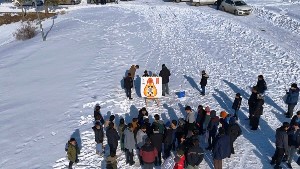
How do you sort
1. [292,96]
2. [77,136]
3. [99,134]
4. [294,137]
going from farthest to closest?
[77,136], [292,96], [99,134], [294,137]

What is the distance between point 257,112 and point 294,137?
2417mm

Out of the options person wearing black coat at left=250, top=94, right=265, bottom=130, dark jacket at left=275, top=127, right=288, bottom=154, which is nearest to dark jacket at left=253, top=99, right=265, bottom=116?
person wearing black coat at left=250, top=94, right=265, bottom=130

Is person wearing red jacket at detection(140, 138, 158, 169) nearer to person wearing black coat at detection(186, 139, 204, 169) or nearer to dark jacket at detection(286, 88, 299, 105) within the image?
person wearing black coat at detection(186, 139, 204, 169)

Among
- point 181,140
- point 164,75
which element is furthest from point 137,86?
point 181,140

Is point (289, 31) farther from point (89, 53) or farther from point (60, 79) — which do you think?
point (60, 79)

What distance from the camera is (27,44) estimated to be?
106 ft

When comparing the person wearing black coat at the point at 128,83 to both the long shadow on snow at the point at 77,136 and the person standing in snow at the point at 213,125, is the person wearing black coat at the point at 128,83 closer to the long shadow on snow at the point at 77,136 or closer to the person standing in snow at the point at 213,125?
the long shadow on snow at the point at 77,136

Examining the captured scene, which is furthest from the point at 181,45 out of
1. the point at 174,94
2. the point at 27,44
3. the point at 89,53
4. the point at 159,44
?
the point at 27,44

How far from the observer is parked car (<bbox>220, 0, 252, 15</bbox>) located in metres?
33.1

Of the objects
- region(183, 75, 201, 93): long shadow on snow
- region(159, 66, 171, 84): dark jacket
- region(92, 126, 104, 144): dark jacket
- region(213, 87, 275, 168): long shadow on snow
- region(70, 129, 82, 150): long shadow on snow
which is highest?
region(159, 66, 171, 84): dark jacket

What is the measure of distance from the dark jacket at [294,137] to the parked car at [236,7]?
893 inches

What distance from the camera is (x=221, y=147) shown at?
11688 mm

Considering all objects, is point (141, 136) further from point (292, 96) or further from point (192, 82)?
point (192, 82)

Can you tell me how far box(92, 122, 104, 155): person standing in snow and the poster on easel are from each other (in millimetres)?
3879
